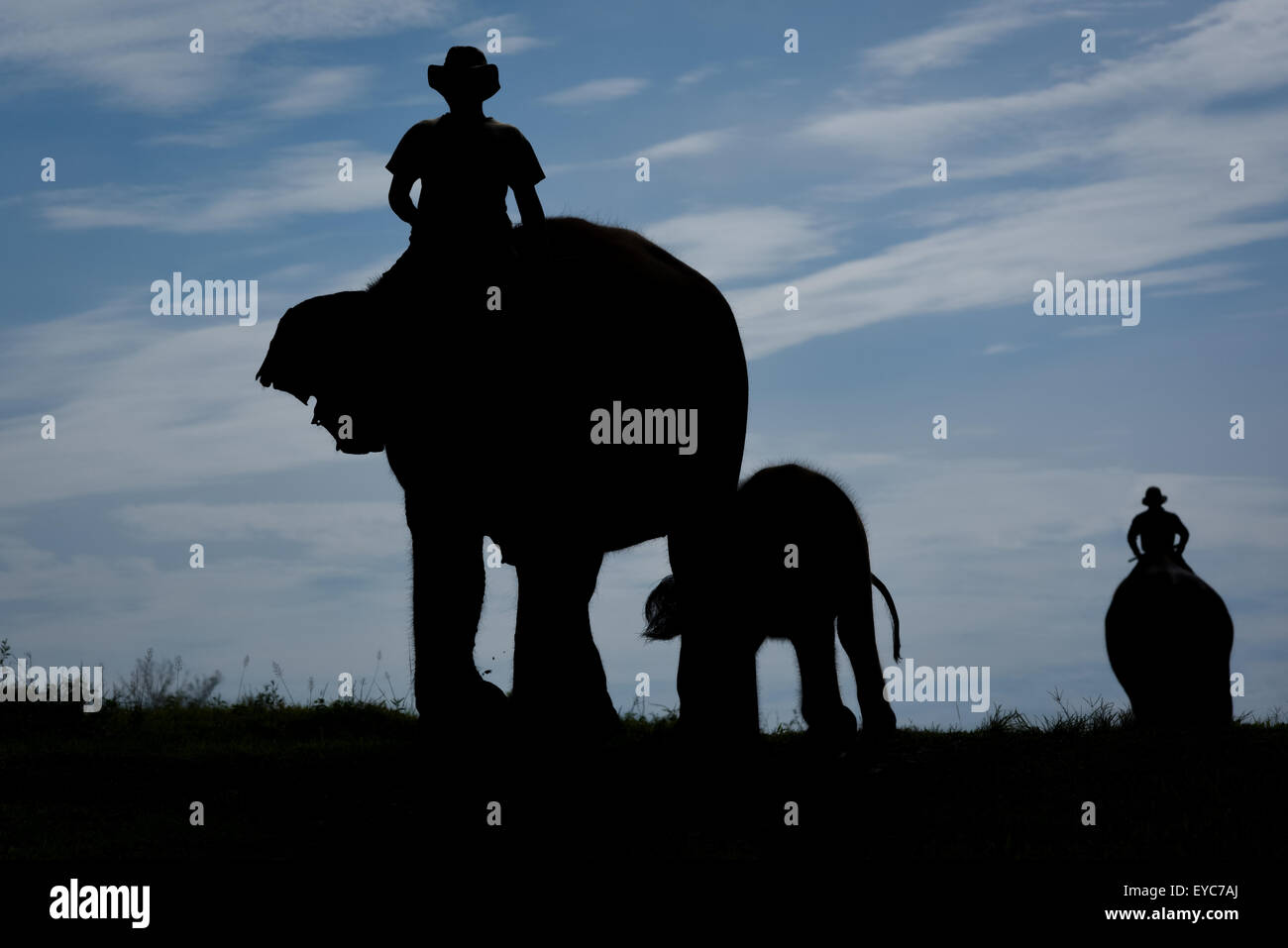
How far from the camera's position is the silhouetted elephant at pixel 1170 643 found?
1284cm

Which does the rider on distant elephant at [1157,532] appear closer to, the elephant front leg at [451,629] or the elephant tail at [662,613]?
the elephant tail at [662,613]

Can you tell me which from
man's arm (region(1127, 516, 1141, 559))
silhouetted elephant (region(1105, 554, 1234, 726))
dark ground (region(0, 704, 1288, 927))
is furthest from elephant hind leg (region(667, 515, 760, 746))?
man's arm (region(1127, 516, 1141, 559))

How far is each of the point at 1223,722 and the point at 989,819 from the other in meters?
4.81

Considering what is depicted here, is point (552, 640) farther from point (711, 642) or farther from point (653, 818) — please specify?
point (711, 642)

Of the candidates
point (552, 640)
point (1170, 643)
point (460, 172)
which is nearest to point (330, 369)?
point (460, 172)

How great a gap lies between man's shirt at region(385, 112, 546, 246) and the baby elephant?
3.13 m

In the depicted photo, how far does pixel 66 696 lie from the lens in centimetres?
1178

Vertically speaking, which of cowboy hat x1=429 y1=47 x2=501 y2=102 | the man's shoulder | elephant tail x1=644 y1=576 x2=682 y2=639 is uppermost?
cowboy hat x1=429 y1=47 x2=501 y2=102

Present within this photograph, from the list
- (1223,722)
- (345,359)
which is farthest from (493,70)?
(1223,722)

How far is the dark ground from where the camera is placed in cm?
649

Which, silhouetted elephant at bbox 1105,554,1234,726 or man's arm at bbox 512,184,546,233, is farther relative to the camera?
silhouetted elephant at bbox 1105,554,1234,726

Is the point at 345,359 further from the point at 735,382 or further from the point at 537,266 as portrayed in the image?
the point at 735,382
